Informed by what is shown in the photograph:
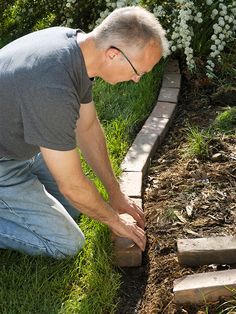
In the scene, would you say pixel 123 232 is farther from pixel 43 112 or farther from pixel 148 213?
pixel 43 112

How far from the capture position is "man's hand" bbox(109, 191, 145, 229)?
2969mm

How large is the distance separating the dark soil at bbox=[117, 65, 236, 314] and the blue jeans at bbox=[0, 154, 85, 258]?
0.36 metres

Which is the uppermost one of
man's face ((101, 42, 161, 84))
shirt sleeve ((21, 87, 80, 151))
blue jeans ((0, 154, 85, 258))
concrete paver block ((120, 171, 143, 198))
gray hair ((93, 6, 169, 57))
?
gray hair ((93, 6, 169, 57))

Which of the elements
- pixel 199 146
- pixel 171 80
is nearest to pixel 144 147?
pixel 199 146

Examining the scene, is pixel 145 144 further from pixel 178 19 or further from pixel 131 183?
pixel 178 19

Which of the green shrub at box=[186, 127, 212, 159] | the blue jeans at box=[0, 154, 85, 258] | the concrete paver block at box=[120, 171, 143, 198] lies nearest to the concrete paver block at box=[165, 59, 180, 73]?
the green shrub at box=[186, 127, 212, 159]

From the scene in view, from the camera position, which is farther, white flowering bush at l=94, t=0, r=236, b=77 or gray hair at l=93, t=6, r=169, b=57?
white flowering bush at l=94, t=0, r=236, b=77

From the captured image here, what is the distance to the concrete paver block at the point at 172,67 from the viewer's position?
472 centimetres

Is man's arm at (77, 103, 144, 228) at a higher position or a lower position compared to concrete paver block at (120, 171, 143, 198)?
higher

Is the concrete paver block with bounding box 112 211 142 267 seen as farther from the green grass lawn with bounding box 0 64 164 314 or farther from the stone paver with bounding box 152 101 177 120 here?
the stone paver with bounding box 152 101 177 120

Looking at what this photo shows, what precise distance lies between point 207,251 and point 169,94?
1890mm

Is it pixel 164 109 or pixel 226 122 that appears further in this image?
pixel 164 109

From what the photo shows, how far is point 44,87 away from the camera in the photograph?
227 centimetres

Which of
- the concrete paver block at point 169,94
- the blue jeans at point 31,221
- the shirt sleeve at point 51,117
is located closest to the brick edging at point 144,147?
the concrete paver block at point 169,94
